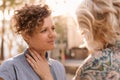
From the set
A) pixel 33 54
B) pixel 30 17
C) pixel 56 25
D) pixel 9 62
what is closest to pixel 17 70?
pixel 9 62

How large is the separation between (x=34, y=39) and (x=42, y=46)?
0.24 feet

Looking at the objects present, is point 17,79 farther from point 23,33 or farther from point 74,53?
point 74,53

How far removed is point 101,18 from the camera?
2.52 metres

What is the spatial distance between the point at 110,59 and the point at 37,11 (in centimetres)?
70

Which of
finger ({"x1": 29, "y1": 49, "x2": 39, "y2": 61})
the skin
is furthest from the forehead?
finger ({"x1": 29, "y1": 49, "x2": 39, "y2": 61})

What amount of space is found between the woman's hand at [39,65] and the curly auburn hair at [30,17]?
151mm

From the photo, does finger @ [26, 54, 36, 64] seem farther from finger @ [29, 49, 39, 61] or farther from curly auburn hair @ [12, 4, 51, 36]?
curly auburn hair @ [12, 4, 51, 36]

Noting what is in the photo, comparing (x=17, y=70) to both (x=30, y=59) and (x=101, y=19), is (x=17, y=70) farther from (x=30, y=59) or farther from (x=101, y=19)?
(x=101, y=19)

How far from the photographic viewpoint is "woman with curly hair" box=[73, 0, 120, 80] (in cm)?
250

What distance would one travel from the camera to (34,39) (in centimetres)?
302

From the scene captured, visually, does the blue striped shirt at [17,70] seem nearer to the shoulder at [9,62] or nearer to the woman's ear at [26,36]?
the shoulder at [9,62]

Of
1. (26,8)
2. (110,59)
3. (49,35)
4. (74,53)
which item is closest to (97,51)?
(110,59)

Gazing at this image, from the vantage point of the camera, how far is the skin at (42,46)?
297 centimetres

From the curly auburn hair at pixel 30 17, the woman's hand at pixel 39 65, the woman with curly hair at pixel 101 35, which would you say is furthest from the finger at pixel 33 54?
the woman with curly hair at pixel 101 35
